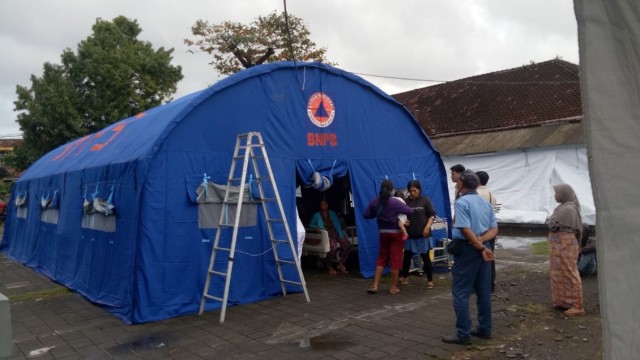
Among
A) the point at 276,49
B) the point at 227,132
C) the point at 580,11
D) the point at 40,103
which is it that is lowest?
the point at 580,11

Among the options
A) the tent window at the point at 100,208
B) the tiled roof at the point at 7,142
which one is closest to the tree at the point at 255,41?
the tent window at the point at 100,208

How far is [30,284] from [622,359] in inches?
410

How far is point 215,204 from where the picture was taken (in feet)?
23.9

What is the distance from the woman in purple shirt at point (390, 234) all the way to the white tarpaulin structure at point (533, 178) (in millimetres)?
8800

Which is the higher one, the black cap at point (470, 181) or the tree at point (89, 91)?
the tree at point (89, 91)

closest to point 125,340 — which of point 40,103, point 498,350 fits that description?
point 498,350

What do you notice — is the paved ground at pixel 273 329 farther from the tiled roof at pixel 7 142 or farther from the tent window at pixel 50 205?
the tiled roof at pixel 7 142

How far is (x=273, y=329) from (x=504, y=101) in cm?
1667

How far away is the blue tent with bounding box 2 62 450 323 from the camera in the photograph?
675cm

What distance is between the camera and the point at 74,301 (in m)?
7.88

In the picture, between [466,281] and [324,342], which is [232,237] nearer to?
[324,342]

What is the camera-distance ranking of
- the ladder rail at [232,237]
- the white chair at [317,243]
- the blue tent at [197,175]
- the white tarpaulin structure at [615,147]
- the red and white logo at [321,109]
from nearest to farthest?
the white tarpaulin structure at [615,147], the ladder rail at [232,237], the blue tent at [197,175], the red and white logo at [321,109], the white chair at [317,243]

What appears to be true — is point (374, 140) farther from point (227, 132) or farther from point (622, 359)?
A: point (622, 359)

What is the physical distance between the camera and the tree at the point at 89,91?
22406 millimetres
